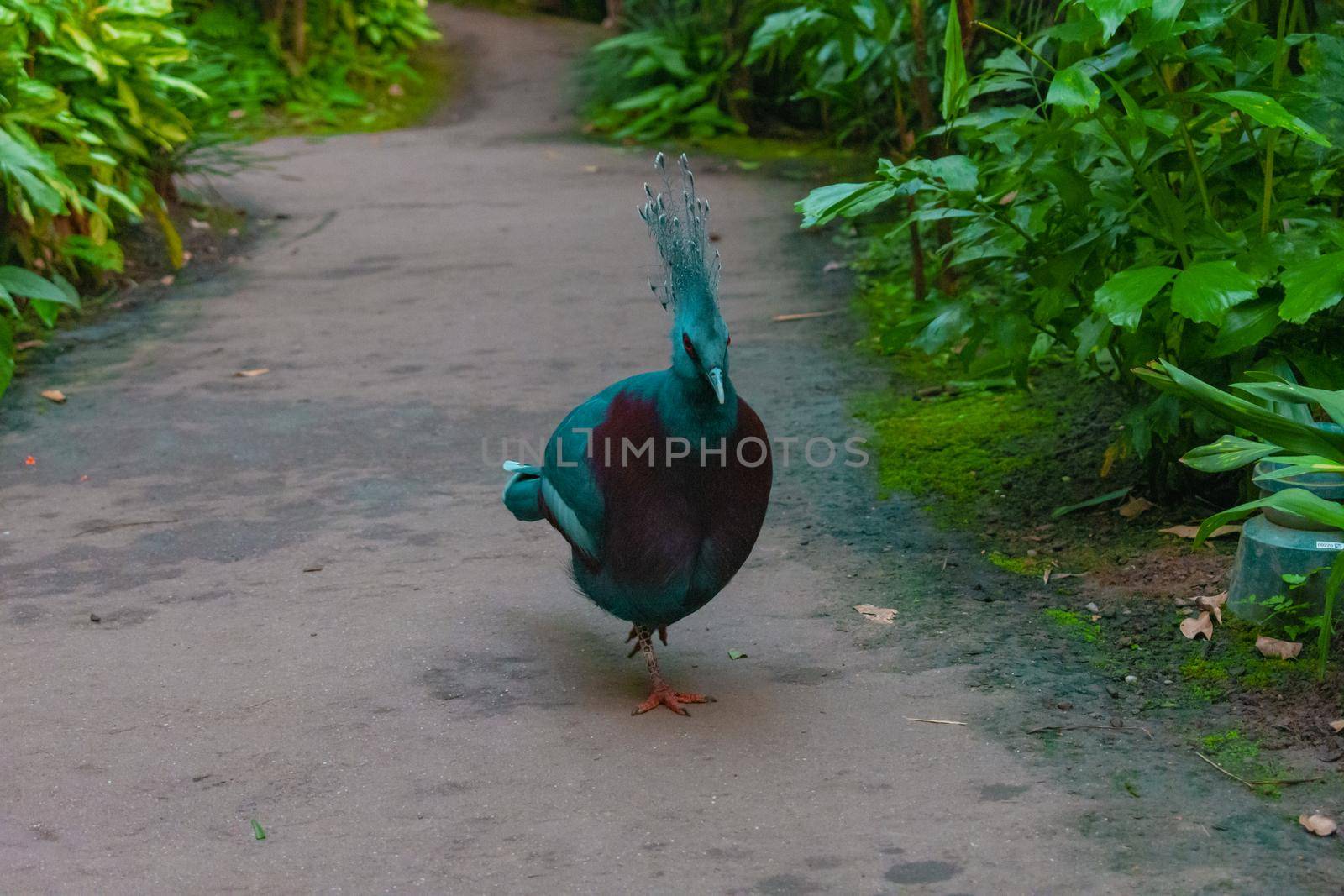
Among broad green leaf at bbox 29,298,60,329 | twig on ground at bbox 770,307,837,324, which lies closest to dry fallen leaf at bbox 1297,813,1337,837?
twig on ground at bbox 770,307,837,324

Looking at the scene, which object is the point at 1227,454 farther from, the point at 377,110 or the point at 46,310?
the point at 377,110

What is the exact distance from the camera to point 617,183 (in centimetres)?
998

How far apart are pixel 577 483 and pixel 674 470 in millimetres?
288

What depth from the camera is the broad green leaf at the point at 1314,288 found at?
3107mm

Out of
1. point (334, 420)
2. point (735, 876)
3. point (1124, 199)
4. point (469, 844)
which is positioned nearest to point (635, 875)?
point (735, 876)

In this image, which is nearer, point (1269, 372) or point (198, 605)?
point (1269, 372)

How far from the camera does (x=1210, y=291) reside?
3166mm

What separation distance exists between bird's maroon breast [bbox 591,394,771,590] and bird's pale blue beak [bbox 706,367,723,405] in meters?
0.20

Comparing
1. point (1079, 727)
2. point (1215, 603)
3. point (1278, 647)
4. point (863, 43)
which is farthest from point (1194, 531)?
point (863, 43)

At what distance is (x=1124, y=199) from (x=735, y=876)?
80.2 inches

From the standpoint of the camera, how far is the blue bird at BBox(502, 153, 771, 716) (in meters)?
3.02

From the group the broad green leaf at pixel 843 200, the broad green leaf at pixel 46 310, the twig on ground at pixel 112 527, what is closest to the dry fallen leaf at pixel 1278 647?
the broad green leaf at pixel 843 200

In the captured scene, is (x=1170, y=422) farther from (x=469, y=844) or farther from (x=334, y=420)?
(x=334, y=420)

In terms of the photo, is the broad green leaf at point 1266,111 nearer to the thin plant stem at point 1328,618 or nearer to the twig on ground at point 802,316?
the thin plant stem at point 1328,618
